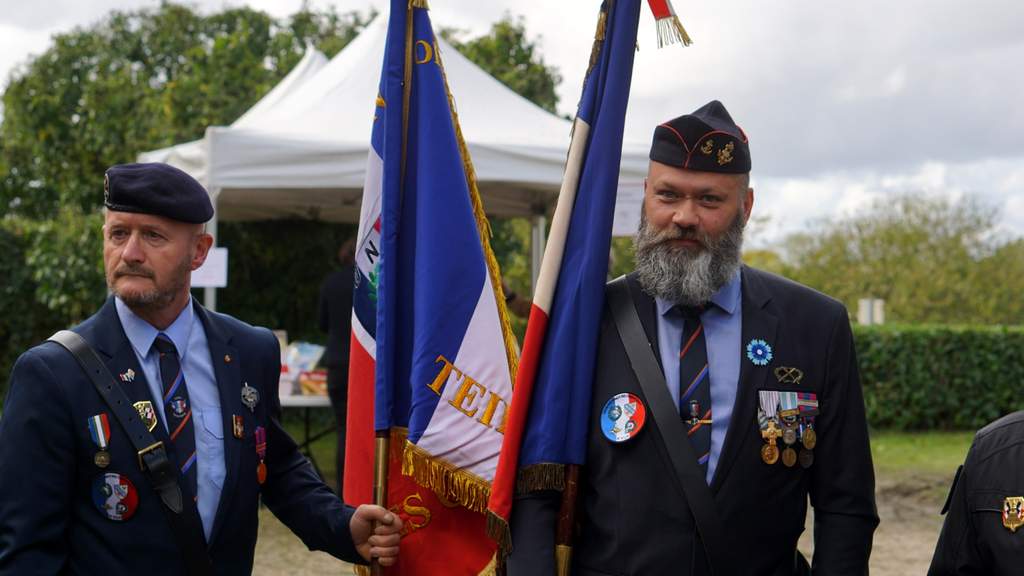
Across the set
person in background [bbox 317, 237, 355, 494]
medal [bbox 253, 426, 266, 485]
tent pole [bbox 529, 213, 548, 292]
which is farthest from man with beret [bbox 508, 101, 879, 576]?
tent pole [bbox 529, 213, 548, 292]

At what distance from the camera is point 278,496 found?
3.05 m

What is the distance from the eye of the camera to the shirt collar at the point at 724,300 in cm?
277

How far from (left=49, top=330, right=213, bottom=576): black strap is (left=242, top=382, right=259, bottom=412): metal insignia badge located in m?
0.30

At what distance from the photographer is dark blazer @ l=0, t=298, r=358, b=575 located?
2.37 metres

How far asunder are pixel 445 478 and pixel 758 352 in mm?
1013

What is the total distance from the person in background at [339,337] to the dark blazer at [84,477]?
4.96 meters

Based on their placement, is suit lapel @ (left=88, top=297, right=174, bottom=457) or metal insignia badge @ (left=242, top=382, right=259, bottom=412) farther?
metal insignia badge @ (left=242, top=382, right=259, bottom=412)

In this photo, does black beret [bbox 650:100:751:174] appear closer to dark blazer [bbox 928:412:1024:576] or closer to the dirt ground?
dark blazer [bbox 928:412:1024:576]

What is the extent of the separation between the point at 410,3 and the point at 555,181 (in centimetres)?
488

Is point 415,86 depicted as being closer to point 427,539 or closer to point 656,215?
point 656,215

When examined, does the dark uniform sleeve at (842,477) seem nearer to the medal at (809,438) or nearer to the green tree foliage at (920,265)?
the medal at (809,438)

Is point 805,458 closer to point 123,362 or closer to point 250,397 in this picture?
point 250,397

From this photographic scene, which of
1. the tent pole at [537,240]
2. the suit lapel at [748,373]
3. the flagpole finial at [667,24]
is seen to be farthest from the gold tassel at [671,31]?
the tent pole at [537,240]

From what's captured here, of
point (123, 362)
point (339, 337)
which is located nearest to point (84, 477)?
point (123, 362)
